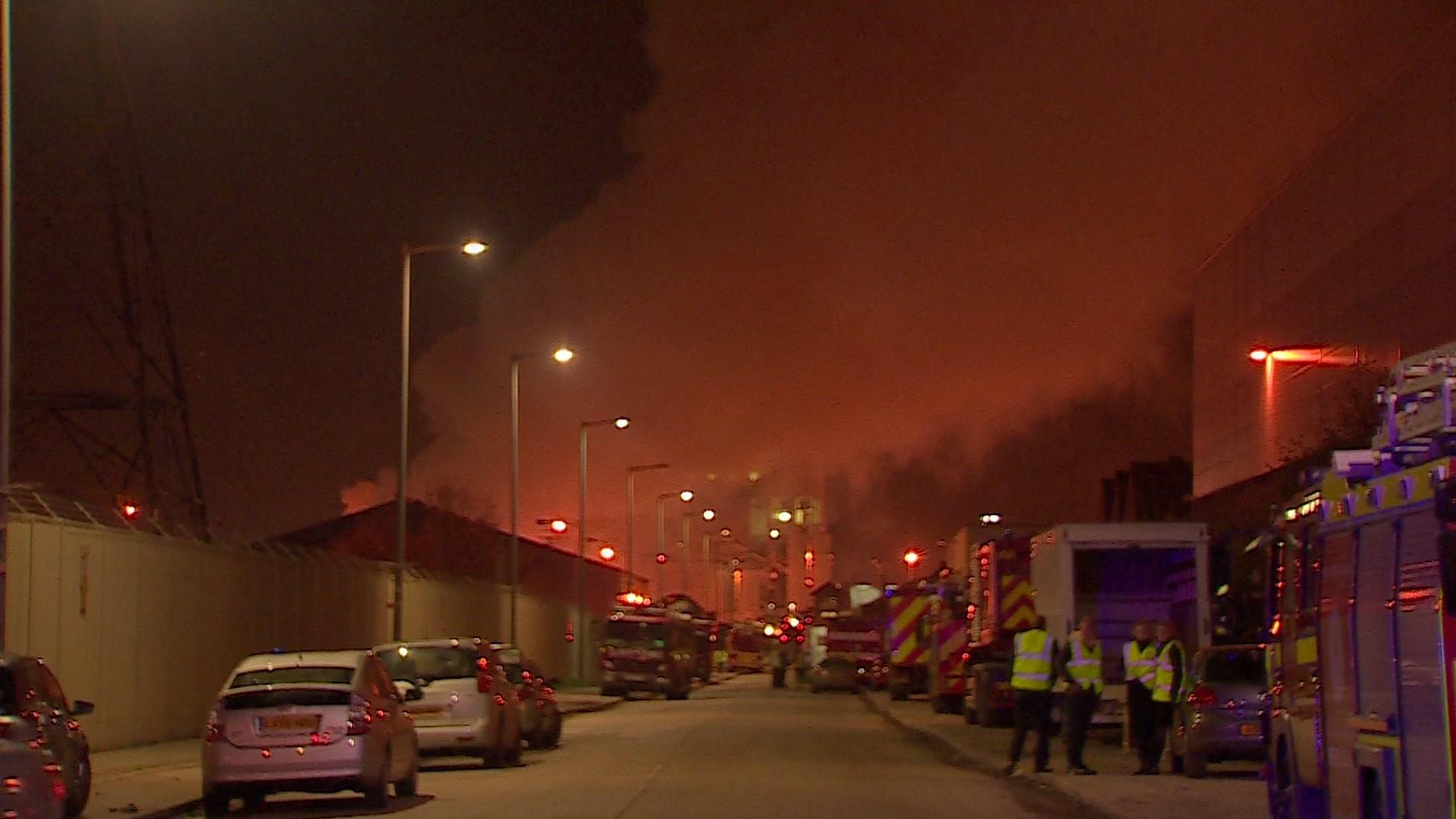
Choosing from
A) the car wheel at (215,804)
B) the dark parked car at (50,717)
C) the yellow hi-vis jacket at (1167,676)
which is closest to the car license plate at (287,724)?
the car wheel at (215,804)

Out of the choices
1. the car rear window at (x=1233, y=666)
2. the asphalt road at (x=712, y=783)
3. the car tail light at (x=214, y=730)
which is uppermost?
the car rear window at (x=1233, y=666)

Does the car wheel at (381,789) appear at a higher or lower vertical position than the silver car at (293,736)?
lower

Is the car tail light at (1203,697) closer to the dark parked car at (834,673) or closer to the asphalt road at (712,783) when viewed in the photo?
the asphalt road at (712,783)

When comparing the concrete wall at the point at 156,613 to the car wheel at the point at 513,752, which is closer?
the concrete wall at the point at 156,613

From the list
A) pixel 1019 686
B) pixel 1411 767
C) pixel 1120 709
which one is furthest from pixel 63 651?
pixel 1411 767

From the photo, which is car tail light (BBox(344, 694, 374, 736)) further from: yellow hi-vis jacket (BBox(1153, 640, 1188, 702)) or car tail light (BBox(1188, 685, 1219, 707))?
yellow hi-vis jacket (BBox(1153, 640, 1188, 702))

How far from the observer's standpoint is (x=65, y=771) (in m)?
16.8

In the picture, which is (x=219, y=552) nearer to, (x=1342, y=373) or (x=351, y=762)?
(x=351, y=762)

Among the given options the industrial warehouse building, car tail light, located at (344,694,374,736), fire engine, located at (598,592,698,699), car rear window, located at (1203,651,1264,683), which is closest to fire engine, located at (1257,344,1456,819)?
car rear window, located at (1203,651,1264,683)

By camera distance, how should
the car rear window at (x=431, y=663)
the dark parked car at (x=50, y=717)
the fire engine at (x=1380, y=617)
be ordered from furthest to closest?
the car rear window at (x=431, y=663) < the dark parked car at (x=50, y=717) < the fire engine at (x=1380, y=617)

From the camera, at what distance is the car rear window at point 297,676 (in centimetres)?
1903

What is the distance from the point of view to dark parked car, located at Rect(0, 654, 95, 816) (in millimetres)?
14498

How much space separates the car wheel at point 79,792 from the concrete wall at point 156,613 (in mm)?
4190

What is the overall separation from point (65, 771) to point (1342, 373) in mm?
31276
